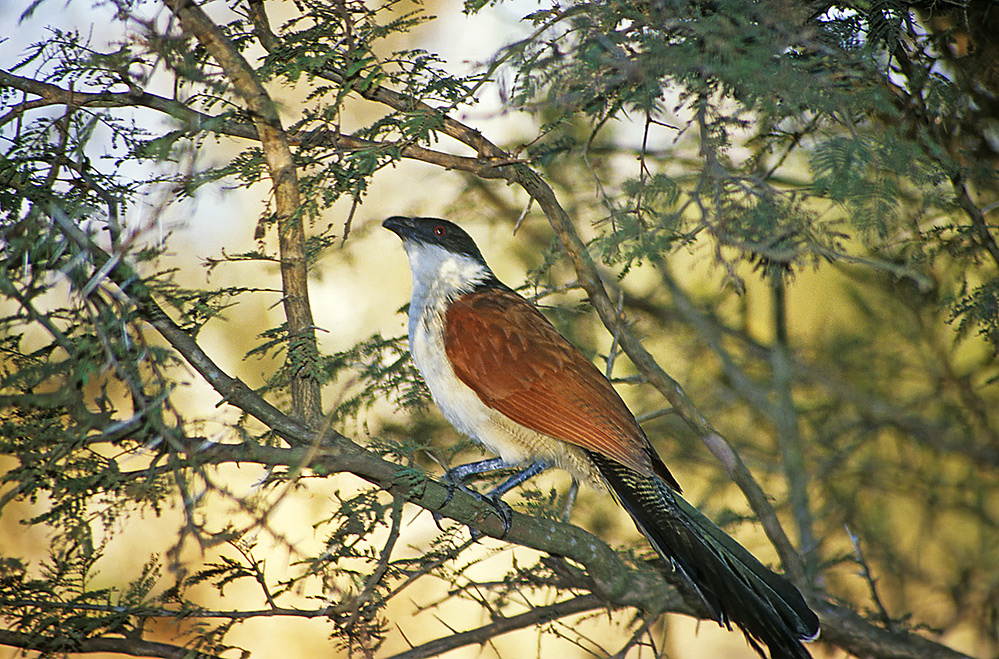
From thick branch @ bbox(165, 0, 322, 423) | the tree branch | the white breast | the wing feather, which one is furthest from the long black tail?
thick branch @ bbox(165, 0, 322, 423)

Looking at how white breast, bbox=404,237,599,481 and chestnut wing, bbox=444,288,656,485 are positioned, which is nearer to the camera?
chestnut wing, bbox=444,288,656,485

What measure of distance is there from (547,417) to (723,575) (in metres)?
0.69

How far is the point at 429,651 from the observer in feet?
7.82

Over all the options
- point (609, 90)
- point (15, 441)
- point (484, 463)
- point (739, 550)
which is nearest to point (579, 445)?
point (484, 463)

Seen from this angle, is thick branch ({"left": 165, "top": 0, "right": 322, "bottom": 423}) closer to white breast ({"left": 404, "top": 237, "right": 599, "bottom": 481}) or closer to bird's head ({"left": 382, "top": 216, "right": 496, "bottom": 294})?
white breast ({"left": 404, "top": 237, "right": 599, "bottom": 481})

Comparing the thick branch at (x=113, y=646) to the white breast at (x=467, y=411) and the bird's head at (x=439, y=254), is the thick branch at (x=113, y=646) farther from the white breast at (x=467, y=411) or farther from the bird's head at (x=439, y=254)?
the bird's head at (x=439, y=254)

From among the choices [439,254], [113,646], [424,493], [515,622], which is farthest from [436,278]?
[113,646]

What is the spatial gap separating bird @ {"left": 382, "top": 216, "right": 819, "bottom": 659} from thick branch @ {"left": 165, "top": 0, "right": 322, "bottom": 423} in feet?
1.80

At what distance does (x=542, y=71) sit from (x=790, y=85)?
56 cm

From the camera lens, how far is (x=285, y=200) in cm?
204

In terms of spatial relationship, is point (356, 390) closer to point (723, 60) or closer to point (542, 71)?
point (542, 71)

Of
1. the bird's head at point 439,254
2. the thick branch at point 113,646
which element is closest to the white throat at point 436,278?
the bird's head at point 439,254

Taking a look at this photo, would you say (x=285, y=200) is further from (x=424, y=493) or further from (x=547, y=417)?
(x=547, y=417)

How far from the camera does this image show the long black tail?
2.07 metres
